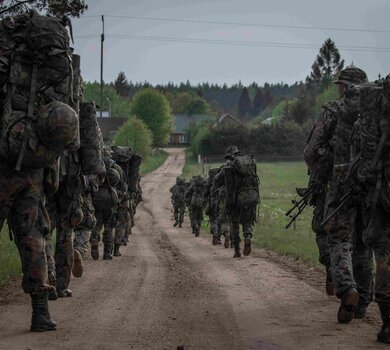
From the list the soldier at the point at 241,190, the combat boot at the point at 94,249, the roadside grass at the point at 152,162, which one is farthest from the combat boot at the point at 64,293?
the roadside grass at the point at 152,162

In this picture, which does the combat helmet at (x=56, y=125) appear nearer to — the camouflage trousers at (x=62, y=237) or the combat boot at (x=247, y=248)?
the camouflage trousers at (x=62, y=237)

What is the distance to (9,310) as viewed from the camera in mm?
9297

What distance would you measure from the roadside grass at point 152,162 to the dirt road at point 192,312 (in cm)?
8696

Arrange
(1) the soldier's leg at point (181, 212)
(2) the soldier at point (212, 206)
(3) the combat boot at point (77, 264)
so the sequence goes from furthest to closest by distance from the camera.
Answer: (1) the soldier's leg at point (181, 212) → (2) the soldier at point (212, 206) → (3) the combat boot at point (77, 264)

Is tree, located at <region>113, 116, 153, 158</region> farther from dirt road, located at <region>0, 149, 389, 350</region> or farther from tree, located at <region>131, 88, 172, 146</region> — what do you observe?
dirt road, located at <region>0, 149, 389, 350</region>

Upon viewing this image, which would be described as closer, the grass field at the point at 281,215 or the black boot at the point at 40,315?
the black boot at the point at 40,315

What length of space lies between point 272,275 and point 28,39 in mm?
7443

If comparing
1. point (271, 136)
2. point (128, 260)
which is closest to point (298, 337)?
point (128, 260)

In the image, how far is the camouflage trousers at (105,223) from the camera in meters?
17.7

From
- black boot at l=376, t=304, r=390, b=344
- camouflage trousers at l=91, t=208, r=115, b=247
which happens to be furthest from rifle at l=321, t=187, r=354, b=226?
camouflage trousers at l=91, t=208, r=115, b=247

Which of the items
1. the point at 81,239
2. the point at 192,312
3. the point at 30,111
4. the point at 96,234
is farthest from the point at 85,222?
the point at 30,111

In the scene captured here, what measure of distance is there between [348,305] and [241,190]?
11.3 metres

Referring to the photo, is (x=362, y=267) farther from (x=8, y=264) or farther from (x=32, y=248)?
(x=8, y=264)

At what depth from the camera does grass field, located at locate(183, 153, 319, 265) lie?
21.2 meters
